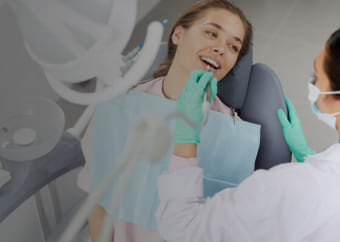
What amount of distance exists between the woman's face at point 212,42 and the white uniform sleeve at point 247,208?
35 centimetres

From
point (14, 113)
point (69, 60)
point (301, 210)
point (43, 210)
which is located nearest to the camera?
point (69, 60)

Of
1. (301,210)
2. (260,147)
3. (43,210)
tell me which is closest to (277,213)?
(301,210)

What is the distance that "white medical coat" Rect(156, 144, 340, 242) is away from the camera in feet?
2.32

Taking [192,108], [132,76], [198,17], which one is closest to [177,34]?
[198,17]

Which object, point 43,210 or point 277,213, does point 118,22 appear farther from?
point 43,210

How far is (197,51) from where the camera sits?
0.95 meters

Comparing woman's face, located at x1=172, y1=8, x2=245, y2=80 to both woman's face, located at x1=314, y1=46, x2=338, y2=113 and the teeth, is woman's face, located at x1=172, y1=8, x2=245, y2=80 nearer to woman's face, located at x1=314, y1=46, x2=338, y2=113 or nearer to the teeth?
the teeth

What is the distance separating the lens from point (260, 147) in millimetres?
1059

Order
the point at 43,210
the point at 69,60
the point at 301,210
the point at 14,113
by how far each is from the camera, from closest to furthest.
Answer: the point at 69,60 < the point at 301,210 < the point at 14,113 < the point at 43,210

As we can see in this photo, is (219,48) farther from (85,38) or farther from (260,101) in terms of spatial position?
(85,38)

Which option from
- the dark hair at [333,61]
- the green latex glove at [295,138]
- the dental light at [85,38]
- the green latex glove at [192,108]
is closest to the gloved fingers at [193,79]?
the green latex glove at [192,108]

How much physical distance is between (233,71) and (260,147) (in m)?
0.27

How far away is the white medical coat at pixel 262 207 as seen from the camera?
2.32ft

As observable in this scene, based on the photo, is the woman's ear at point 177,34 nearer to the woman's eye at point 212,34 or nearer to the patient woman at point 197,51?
the patient woman at point 197,51
